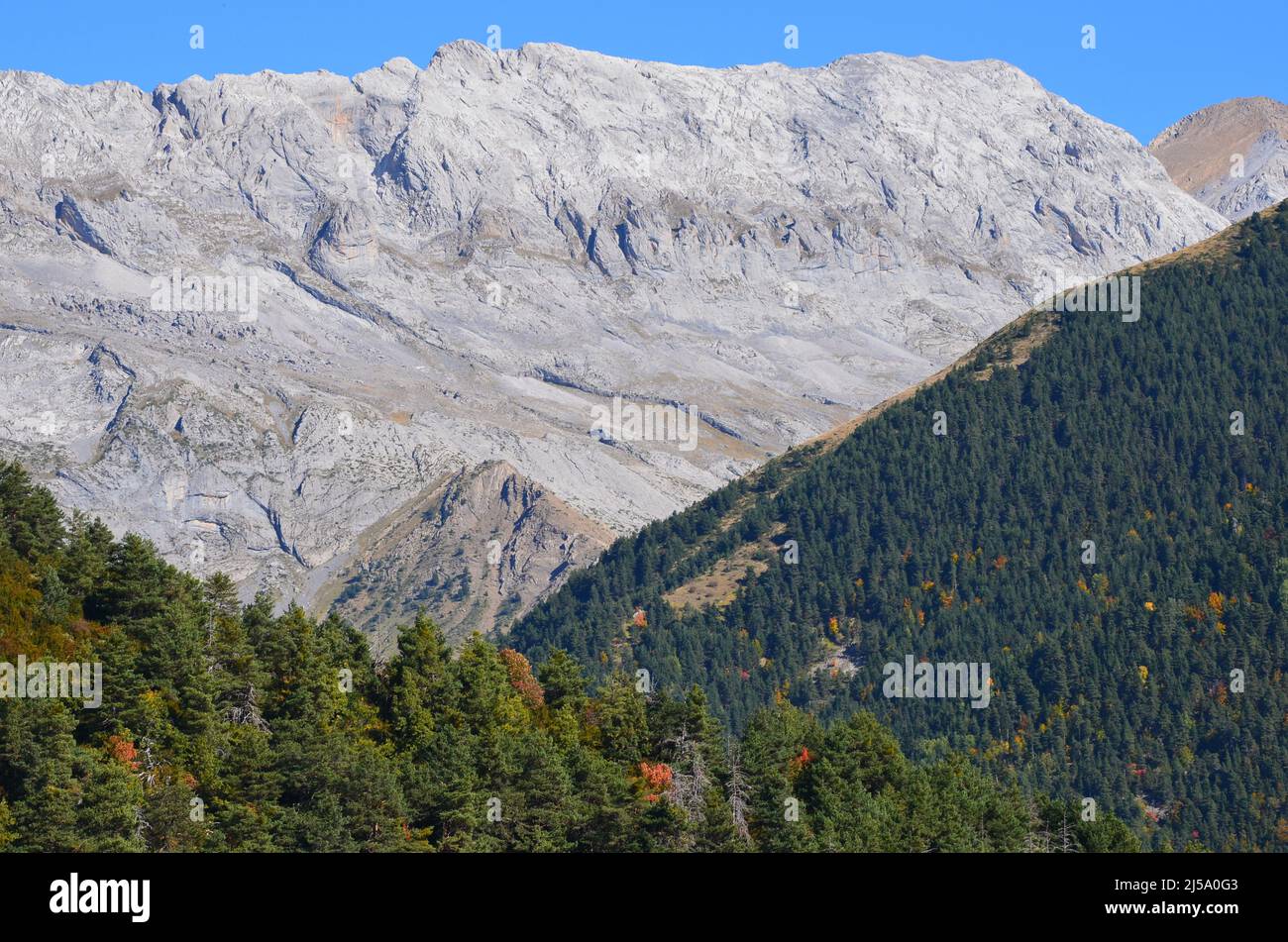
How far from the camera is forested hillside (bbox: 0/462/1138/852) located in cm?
9244

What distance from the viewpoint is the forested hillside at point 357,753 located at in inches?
3639

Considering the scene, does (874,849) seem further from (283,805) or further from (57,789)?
(57,789)

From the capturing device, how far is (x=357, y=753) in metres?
103

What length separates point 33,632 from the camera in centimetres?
10675

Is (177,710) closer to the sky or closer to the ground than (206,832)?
closer to the sky

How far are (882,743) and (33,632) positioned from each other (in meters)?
61.9

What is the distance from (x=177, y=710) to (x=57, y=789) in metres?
17.8
